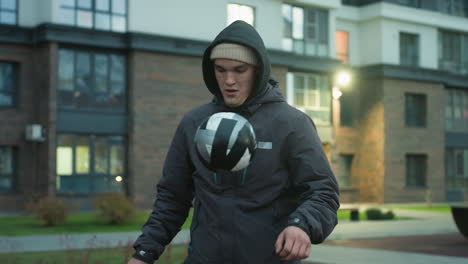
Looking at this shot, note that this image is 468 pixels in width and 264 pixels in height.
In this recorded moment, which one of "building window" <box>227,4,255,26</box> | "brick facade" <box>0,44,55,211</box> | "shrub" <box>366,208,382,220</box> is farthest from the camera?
"building window" <box>227,4,255,26</box>

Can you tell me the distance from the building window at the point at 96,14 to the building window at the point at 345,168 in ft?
52.0

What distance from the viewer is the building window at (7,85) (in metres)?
30.6

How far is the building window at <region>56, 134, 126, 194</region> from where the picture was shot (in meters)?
30.1

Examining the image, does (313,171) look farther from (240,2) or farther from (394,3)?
(394,3)

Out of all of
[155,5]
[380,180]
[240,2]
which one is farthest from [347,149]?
[155,5]

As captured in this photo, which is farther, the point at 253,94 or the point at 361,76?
the point at 361,76

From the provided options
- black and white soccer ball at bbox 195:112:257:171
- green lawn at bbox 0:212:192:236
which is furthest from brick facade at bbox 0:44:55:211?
black and white soccer ball at bbox 195:112:257:171

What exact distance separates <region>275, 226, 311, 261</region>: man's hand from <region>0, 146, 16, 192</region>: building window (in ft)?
93.9

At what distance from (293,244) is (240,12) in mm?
32253

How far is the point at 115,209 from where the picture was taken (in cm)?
2195

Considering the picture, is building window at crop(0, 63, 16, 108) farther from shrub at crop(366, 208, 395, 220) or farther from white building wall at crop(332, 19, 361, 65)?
white building wall at crop(332, 19, 361, 65)

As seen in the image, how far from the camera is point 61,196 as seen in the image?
29594mm

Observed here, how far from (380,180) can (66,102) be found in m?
17.7

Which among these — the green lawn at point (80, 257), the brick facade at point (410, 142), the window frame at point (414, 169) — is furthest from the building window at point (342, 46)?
the green lawn at point (80, 257)
